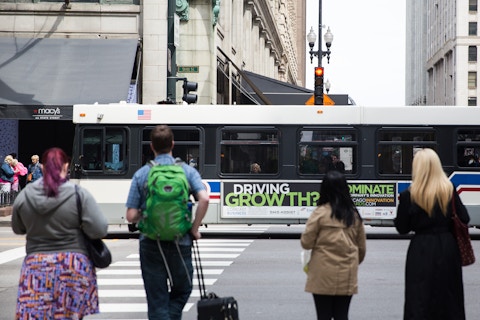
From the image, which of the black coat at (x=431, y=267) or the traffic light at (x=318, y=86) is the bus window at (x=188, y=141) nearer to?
the traffic light at (x=318, y=86)

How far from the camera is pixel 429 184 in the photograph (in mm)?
7238

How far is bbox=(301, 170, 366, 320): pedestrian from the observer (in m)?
7.48

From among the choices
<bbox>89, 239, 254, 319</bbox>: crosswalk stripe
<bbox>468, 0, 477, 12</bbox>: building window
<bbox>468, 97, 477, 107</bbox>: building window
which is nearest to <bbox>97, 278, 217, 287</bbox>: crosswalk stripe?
<bbox>89, 239, 254, 319</bbox>: crosswalk stripe

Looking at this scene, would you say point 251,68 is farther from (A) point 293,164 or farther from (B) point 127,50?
(A) point 293,164

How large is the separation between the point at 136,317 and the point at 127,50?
2059 centimetres

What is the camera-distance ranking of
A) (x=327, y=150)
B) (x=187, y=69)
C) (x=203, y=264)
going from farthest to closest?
(x=187, y=69) → (x=327, y=150) → (x=203, y=264)

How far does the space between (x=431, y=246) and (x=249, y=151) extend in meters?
14.0

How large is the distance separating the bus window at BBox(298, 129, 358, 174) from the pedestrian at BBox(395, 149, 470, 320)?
13758 millimetres

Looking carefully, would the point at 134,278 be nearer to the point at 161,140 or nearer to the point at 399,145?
the point at 161,140

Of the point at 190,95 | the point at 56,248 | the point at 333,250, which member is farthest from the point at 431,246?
the point at 190,95

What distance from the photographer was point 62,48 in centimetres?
3034

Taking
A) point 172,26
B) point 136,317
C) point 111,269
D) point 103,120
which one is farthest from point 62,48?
point 136,317

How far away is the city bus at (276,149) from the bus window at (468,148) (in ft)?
0.07

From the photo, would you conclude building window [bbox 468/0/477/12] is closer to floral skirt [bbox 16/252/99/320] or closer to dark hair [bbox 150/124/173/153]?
dark hair [bbox 150/124/173/153]
